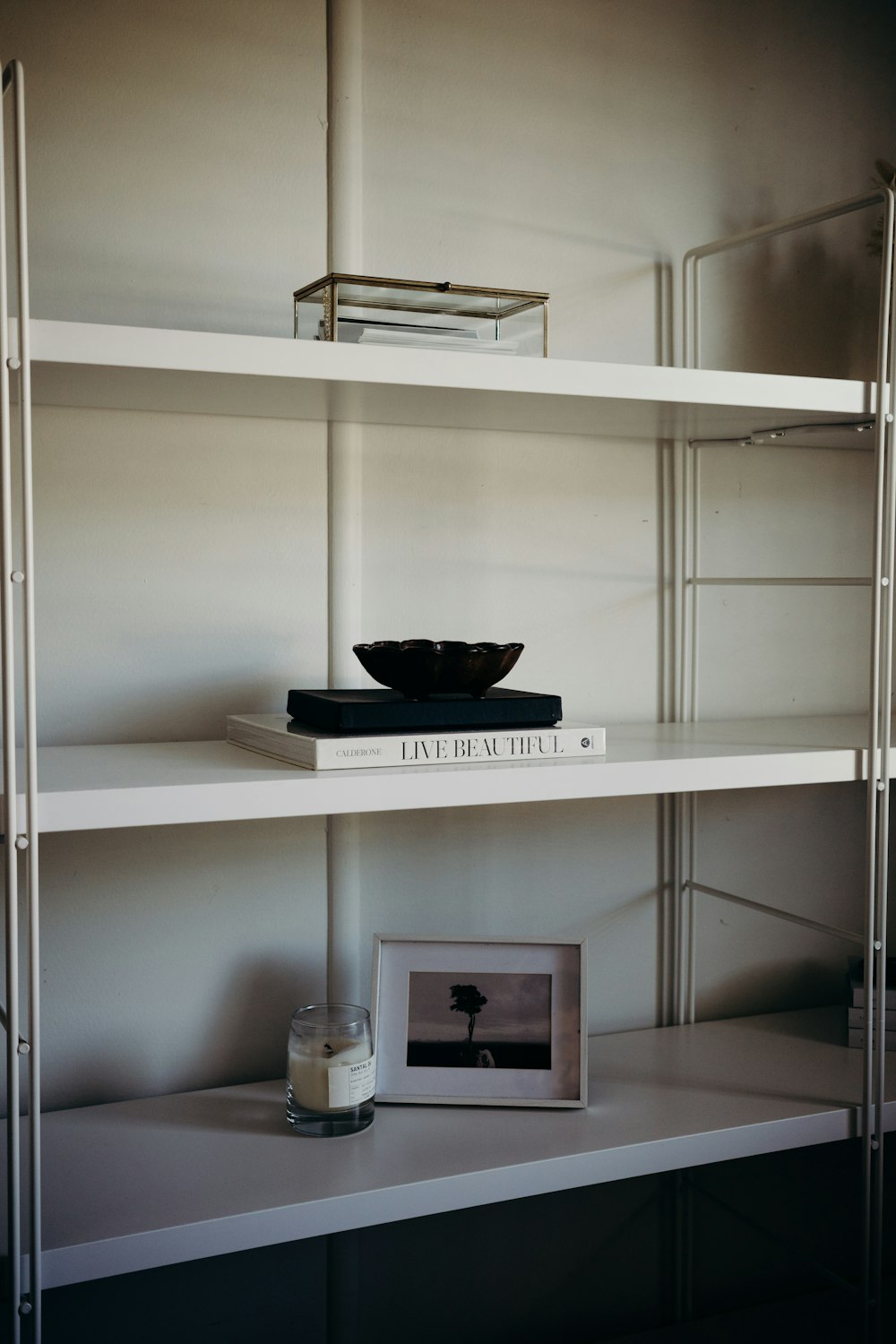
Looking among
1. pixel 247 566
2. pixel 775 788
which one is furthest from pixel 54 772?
pixel 775 788

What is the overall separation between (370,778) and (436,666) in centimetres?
17

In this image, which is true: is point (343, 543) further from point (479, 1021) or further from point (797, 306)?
point (797, 306)

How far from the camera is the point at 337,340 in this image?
51.2 inches

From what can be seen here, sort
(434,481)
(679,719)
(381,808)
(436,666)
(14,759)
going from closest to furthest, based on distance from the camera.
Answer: (14,759) → (381,808) → (436,666) → (434,481) → (679,719)

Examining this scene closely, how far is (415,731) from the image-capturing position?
51.1 inches

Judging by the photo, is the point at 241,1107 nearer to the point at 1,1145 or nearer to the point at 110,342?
the point at 1,1145

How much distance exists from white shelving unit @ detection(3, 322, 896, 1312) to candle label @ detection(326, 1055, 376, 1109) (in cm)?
5

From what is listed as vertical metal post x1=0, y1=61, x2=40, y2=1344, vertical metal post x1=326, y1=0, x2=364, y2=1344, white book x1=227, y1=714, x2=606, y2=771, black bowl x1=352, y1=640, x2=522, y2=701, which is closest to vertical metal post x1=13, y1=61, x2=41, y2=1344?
A: vertical metal post x1=0, y1=61, x2=40, y2=1344

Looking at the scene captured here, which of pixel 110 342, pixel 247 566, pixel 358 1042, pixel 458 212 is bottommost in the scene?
pixel 358 1042

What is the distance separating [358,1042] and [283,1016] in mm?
228

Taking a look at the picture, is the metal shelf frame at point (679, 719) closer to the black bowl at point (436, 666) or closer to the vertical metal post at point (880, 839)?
the vertical metal post at point (880, 839)

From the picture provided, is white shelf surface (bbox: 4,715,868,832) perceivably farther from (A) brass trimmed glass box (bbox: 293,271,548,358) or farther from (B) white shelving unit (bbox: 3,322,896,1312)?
(A) brass trimmed glass box (bbox: 293,271,548,358)

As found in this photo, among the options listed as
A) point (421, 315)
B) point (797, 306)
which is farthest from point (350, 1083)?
point (797, 306)

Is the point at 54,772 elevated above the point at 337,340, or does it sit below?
below
